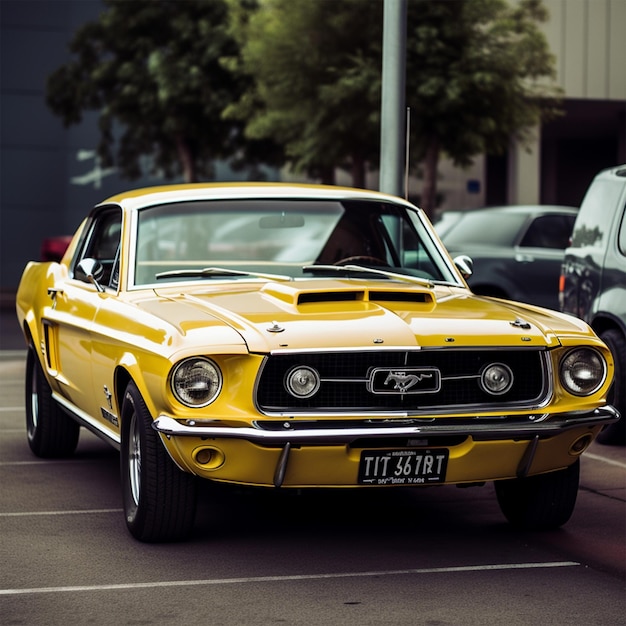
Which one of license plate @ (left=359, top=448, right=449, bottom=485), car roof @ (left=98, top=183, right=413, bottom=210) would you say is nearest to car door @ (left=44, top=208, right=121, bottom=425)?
car roof @ (left=98, top=183, right=413, bottom=210)

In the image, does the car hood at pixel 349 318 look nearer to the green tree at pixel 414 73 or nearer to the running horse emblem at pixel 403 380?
the running horse emblem at pixel 403 380

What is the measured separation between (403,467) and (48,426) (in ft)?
11.1

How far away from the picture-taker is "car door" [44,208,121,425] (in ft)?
23.0

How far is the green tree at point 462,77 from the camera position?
2212 centimetres

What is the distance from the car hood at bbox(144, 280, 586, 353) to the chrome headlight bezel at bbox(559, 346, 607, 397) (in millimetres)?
108

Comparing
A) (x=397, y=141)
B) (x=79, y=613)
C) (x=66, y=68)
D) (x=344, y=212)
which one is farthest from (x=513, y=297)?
(x=66, y=68)

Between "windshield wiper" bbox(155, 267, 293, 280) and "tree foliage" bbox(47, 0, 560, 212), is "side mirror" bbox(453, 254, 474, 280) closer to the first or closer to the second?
"windshield wiper" bbox(155, 267, 293, 280)

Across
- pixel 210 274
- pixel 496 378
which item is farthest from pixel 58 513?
pixel 496 378

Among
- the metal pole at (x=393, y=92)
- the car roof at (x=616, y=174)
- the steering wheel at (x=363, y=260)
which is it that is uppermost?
the metal pole at (x=393, y=92)

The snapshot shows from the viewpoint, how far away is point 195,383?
5551 millimetres

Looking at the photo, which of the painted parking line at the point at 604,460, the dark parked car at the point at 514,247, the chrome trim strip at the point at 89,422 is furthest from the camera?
the dark parked car at the point at 514,247

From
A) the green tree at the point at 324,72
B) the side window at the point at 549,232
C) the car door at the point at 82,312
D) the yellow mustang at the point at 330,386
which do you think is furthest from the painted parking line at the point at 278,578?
the green tree at the point at 324,72

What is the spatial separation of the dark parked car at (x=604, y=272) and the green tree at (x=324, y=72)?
12.7m

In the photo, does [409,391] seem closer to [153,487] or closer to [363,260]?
[153,487]
